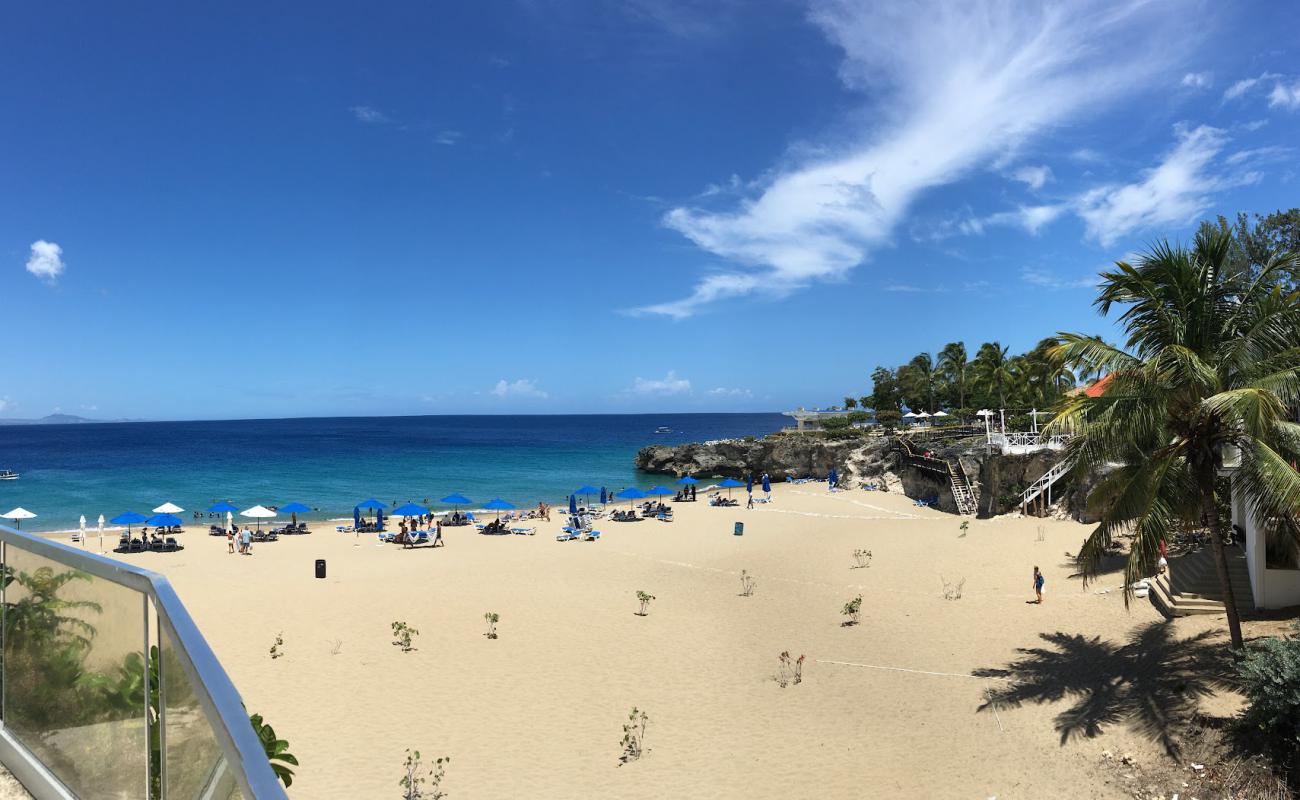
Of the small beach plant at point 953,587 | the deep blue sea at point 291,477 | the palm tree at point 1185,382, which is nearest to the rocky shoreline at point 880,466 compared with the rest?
the palm tree at point 1185,382

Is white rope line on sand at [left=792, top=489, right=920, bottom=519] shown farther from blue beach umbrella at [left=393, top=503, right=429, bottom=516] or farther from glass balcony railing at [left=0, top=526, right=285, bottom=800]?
glass balcony railing at [left=0, top=526, right=285, bottom=800]

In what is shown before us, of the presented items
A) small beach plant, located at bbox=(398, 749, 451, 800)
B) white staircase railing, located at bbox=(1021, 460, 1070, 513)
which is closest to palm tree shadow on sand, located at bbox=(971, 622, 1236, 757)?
small beach plant, located at bbox=(398, 749, 451, 800)

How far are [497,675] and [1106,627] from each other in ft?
42.1

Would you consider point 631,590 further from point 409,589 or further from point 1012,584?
point 1012,584

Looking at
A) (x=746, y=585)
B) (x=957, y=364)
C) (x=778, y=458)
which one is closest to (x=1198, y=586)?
(x=746, y=585)

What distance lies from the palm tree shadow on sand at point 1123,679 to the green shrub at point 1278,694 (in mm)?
1210

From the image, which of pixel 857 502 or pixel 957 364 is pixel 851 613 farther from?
pixel 957 364

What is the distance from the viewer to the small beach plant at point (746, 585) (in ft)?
66.3

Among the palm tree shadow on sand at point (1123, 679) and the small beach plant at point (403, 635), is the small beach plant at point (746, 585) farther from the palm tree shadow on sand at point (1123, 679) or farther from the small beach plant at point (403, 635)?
the small beach plant at point (403, 635)

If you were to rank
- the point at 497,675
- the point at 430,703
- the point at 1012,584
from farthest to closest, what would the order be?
the point at 1012,584 < the point at 497,675 < the point at 430,703

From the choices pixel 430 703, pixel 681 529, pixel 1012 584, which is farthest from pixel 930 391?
pixel 430 703

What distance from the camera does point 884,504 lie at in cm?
4069

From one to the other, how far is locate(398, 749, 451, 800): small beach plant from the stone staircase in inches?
569

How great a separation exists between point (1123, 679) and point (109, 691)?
47.3 feet
